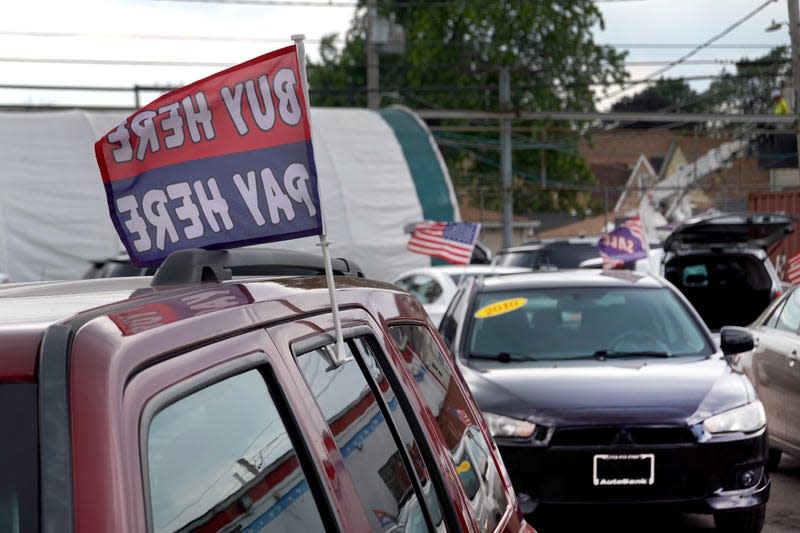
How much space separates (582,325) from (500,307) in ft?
1.89

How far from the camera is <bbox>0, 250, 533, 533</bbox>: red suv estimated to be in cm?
163

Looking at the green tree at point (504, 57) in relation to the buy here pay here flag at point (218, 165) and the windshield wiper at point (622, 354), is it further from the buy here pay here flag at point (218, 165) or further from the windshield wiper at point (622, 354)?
the buy here pay here flag at point (218, 165)

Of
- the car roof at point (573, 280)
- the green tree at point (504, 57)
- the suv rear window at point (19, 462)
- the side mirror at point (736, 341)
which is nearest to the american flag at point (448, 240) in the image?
the car roof at point (573, 280)

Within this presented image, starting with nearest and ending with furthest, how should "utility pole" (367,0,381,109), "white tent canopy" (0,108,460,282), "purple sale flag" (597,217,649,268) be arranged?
"purple sale flag" (597,217,649,268), "white tent canopy" (0,108,460,282), "utility pole" (367,0,381,109)

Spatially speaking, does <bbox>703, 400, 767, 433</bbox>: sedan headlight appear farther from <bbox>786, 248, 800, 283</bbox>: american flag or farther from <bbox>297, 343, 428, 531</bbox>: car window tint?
<bbox>786, 248, 800, 283</bbox>: american flag

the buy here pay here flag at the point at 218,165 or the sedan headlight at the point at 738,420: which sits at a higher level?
the buy here pay here flag at the point at 218,165

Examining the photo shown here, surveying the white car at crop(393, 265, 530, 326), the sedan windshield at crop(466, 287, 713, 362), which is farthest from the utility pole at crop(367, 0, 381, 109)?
the sedan windshield at crop(466, 287, 713, 362)

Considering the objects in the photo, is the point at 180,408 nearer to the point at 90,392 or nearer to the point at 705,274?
the point at 90,392

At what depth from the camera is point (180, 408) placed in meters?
1.91

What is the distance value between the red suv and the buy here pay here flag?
111 mm

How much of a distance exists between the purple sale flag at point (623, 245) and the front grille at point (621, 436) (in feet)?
38.7

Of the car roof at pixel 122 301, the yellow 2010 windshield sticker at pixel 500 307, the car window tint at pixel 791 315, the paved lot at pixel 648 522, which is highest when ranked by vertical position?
the car roof at pixel 122 301

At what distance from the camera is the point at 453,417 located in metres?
3.38

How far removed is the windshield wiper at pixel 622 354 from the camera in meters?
8.67
